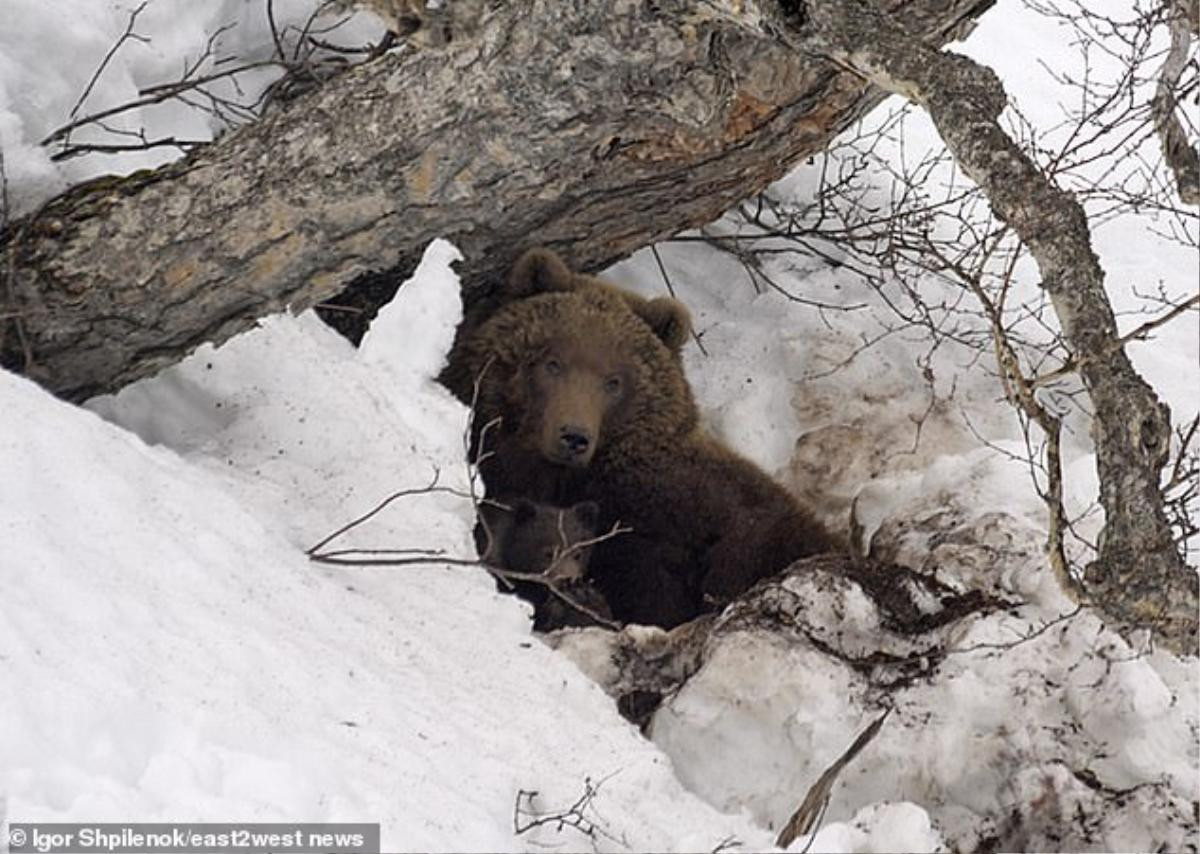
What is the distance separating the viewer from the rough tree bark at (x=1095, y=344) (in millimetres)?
3443

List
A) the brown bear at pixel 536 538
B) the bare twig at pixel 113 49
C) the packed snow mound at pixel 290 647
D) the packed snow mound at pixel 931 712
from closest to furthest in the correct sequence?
the packed snow mound at pixel 290 647, the packed snow mound at pixel 931 712, the bare twig at pixel 113 49, the brown bear at pixel 536 538

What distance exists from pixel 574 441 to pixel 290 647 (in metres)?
2.32

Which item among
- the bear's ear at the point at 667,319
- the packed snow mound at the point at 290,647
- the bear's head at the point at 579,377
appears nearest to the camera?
the packed snow mound at the point at 290,647

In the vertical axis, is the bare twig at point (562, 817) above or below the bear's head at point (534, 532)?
below

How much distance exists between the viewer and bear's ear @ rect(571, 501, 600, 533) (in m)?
6.20

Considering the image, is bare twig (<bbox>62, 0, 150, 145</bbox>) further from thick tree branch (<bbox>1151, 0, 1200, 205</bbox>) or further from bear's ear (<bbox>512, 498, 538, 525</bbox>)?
thick tree branch (<bbox>1151, 0, 1200, 205</bbox>)

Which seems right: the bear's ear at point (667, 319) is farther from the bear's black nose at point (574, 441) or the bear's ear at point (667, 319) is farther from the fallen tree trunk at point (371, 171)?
the fallen tree trunk at point (371, 171)

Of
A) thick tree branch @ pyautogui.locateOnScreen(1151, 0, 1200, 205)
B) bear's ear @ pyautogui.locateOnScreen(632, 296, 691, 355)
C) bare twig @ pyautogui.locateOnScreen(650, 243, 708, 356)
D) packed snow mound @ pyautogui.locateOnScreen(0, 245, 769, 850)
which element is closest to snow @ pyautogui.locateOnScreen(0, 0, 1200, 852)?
packed snow mound @ pyautogui.locateOnScreen(0, 245, 769, 850)

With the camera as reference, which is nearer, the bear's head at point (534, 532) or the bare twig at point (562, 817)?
the bare twig at point (562, 817)

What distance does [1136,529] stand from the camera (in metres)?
3.44

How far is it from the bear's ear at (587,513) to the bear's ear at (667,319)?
877 mm

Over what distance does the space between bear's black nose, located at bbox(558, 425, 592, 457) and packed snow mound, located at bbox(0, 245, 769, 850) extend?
71 cm

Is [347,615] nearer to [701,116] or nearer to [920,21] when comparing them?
[701,116]

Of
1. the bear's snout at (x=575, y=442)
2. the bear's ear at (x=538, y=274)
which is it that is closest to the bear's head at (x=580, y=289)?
the bear's ear at (x=538, y=274)
